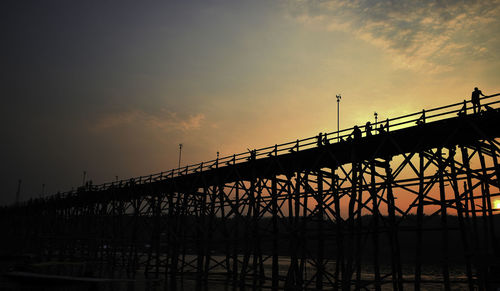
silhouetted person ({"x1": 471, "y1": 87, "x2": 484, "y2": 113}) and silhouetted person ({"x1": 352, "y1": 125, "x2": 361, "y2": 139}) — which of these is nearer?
silhouetted person ({"x1": 471, "y1": 87, "x2": 484, "y2": 113})

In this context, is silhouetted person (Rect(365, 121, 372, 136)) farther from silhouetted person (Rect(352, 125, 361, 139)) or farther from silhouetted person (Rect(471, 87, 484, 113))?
silhouetted person (Rect(471, 87, 484, 113))

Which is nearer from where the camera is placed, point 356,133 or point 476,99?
point 476,99

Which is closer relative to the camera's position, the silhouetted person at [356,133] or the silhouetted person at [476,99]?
the silhouetted person at [476,99]

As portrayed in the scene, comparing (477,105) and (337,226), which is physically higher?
(477,105)

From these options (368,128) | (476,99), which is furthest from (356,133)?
(476,99)

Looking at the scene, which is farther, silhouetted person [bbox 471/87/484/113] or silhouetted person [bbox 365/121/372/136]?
silhouetted person [bbox 365/121/372/136]

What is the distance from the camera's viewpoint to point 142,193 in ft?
111

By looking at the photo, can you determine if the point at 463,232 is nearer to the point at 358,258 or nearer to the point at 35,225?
the point at 358,258

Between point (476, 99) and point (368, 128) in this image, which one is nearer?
point (476, 99)

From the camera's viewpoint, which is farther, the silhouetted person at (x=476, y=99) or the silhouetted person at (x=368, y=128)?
the silhouetted person at (x=368, y=128)

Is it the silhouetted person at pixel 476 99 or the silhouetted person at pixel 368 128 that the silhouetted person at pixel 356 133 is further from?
the silhouetted person at pixel 476 99

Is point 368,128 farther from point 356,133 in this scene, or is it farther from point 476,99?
point 476,99

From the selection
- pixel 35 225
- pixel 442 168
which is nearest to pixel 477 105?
pixel 442 168

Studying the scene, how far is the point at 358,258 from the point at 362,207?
2267 millimetres
